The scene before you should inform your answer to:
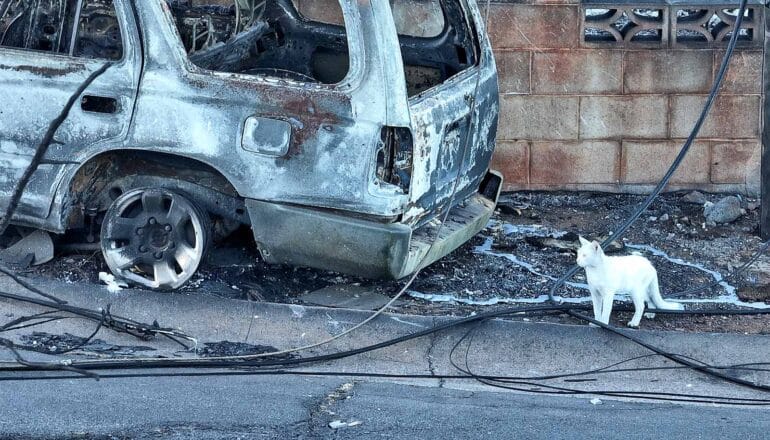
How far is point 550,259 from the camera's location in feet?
26.1

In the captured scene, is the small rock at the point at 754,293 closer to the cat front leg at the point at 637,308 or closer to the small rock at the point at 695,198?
the cat front leg at the point at 637,308

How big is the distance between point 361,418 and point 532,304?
2.04 meters

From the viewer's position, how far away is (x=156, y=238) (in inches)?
268

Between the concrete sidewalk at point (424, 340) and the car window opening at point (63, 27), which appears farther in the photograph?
the car window opening at point (63, 27)

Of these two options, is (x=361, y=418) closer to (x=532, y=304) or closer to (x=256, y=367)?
(x=256, y=367)

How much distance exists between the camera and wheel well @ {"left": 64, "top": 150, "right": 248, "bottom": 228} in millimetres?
6770

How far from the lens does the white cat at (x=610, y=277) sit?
6.35m

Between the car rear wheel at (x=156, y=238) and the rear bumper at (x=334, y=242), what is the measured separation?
437 mm

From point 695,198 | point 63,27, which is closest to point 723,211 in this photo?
point 695,198

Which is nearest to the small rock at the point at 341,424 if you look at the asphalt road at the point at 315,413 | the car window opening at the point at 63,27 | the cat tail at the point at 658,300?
the asphalt road at the point at 315,413

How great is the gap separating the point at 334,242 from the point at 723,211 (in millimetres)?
3675

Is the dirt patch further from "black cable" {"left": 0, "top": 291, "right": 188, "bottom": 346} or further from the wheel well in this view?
the wheel well

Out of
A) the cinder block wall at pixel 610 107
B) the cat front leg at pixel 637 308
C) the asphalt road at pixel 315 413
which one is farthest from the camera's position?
the cinder block wall at pixel 610 107

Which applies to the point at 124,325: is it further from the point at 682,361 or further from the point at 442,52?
the point at 682,361
